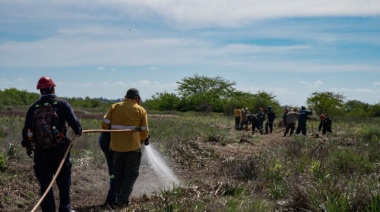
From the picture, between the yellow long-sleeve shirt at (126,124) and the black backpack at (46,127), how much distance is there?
1.40 meters

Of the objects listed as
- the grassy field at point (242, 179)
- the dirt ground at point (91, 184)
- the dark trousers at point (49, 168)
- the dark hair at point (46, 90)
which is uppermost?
the dark hair at point (46, 90)

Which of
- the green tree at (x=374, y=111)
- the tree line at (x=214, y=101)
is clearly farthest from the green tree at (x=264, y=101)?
the green tree at (x=374, y=111)

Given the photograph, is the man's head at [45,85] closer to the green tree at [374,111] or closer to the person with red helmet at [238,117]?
the person with red helmet at [238,117]

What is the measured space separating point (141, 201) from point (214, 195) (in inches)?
44.4

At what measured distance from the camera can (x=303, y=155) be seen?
12883 millimetres

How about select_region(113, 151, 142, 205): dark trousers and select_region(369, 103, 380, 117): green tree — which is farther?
select_region(369, 103, 380, 117): green tree

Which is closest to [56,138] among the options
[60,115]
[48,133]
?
[48,133]

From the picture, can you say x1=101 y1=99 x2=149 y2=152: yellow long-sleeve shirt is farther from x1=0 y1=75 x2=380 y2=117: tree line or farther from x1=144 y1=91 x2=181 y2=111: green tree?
x1=144 y1=91 x2=181 y2=111: green tree

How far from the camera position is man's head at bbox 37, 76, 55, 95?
662cm

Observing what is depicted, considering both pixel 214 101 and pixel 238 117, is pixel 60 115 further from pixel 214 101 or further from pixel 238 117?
pixel 214 101

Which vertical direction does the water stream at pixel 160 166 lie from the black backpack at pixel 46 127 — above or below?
below

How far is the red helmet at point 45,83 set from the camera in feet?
21.7

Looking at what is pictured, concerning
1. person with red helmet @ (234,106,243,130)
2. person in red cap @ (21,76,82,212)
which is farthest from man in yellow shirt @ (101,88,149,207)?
person with red helmet @ (234,106,243,130)

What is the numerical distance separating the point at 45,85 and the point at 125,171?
2.06m
